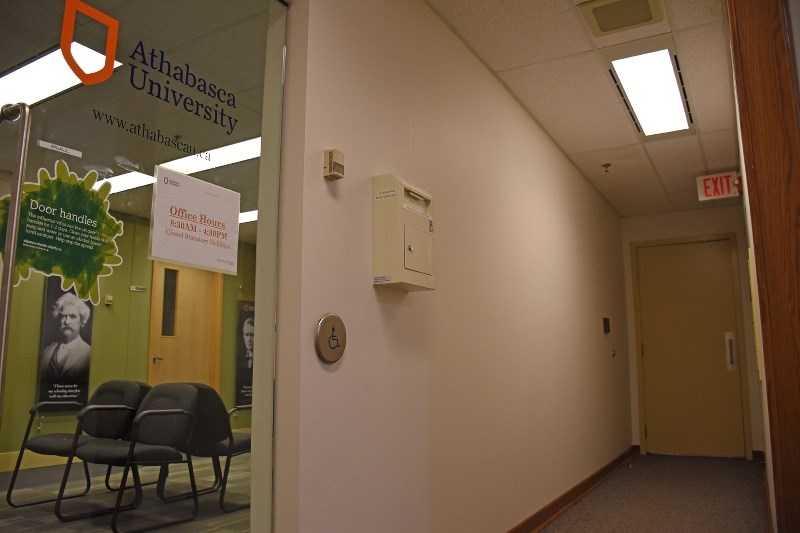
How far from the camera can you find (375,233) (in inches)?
90.5

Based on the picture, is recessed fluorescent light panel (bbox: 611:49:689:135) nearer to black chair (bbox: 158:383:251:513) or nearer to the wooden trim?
the wooden trim

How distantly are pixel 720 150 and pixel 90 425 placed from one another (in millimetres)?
4985

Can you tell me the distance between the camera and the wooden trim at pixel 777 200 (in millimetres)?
1156

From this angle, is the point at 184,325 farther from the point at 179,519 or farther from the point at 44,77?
the point at 44,77

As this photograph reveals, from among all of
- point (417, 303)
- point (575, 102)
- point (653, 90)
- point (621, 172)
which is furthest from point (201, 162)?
point (621, 172)

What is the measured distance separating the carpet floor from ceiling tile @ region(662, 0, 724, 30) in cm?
288

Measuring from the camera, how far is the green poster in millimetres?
1393

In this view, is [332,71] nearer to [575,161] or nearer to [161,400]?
[161,400]

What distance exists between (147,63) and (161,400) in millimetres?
968

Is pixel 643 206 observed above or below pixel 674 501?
above

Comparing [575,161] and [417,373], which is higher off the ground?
[575,161]

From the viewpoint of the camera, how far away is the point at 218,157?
1.91 meters

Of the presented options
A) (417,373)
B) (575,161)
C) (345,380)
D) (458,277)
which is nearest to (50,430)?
(345,380)

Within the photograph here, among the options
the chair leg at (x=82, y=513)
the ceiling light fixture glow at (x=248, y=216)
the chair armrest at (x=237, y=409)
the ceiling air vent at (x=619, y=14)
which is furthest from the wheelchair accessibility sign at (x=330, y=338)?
the ceiling air vent at (x=619, y=14)
